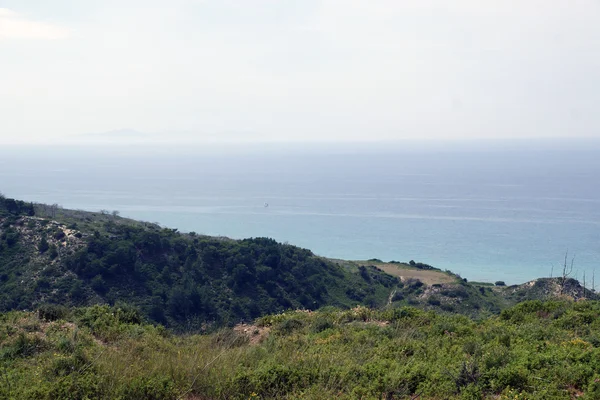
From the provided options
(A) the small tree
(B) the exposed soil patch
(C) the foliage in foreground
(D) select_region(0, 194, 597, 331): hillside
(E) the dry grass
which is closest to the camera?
(C) the foliage in foreground

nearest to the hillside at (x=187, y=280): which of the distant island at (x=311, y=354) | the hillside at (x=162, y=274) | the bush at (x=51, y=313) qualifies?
the hillside at (x=162, y=274)

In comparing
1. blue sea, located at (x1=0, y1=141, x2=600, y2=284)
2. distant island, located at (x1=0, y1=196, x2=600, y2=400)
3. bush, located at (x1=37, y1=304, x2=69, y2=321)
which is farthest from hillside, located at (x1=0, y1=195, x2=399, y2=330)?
blue sea, located at (x1=0, y1=141, x2=600, y2=284)

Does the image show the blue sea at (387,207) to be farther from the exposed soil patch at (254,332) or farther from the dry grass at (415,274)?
the exposed soil patch at (254,332)

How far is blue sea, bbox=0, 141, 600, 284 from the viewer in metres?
71.8

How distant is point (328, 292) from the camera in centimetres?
3678

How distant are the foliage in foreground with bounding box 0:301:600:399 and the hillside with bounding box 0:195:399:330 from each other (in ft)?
50.9

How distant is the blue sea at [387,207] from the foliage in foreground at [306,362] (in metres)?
39.8

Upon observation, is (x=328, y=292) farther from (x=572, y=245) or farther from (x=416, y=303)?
(x=572, y=245)

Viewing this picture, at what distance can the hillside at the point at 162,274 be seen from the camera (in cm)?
2775

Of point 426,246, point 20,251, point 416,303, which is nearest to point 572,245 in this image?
point 426,246

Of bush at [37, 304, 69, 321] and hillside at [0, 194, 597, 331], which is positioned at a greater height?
bush at [37, 304, 69, 321]

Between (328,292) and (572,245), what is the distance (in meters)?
53.1

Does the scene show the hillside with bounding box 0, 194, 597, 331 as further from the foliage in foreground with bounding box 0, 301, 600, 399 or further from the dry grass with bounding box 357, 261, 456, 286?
the foliage in foreground with bounding box 0, 301, 600, 399

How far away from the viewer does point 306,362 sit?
771 centimetres
